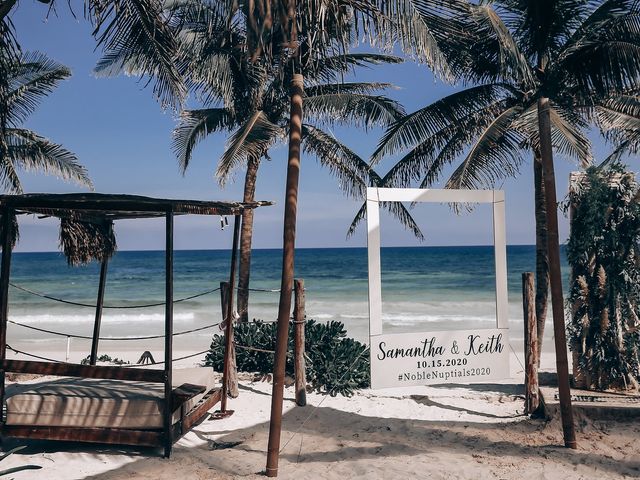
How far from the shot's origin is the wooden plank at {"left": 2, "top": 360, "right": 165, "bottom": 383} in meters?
5.32

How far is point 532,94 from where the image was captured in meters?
9.08

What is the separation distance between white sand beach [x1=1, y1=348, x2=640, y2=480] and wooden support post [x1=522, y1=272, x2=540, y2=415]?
0.98 feet

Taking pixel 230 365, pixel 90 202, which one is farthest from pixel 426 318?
pixel 90 202

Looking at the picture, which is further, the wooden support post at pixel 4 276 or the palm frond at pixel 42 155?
the palm frond at pixel 42 155

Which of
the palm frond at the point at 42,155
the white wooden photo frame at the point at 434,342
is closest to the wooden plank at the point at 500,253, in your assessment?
the white wooden photo frame at the point at 434,342

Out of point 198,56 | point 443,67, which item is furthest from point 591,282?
point 198,56

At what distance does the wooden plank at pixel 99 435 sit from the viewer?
533cm

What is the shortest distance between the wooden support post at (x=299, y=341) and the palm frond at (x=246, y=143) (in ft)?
10.1

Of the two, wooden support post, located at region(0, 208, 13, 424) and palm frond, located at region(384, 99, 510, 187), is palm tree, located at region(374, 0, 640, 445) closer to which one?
palm frond, located at region(384, 99, 510, 187)

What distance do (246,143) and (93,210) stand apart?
4.40 metres

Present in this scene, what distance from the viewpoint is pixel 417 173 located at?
33.1 ft

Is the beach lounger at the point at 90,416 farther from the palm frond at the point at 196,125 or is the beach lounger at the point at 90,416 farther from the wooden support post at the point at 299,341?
the palm frond at the point at 196,125

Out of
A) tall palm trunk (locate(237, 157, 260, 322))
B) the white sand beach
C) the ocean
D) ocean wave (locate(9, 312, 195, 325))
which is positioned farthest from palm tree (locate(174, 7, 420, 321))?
ocean wave (locate(9, 312, 195, 325))

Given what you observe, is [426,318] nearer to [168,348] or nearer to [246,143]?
[246,143]
